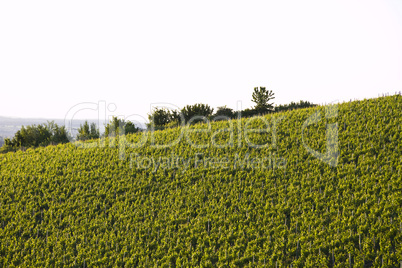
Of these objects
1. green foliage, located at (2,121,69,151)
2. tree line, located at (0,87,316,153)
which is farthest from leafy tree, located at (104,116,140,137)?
green foliage, located at (2,121,69,151)

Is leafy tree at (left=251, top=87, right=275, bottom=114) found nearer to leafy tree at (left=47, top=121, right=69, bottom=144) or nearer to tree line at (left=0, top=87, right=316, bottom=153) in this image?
tree line at (left=0, top=87, right=316, bottom=153)

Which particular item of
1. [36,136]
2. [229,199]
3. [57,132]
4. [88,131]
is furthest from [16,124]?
[229,199]

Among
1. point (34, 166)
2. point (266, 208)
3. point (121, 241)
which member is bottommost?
point (121, 241)

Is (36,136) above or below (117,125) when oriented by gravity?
below

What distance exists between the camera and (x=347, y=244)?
9.43m

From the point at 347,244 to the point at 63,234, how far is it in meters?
12.1

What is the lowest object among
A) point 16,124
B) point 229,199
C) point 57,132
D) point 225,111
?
point 229,199

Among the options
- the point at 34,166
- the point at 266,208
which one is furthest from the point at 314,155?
the point at 34,166

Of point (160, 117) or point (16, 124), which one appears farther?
point (16, 124)

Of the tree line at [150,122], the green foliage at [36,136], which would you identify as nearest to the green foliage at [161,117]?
the tree line at [150,122]

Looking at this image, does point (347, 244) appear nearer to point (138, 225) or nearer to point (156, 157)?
point (138, 225)

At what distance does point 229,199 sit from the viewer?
13523 mm

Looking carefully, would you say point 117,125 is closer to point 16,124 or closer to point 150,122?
point 150,122

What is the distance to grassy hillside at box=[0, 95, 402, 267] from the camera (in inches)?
400
